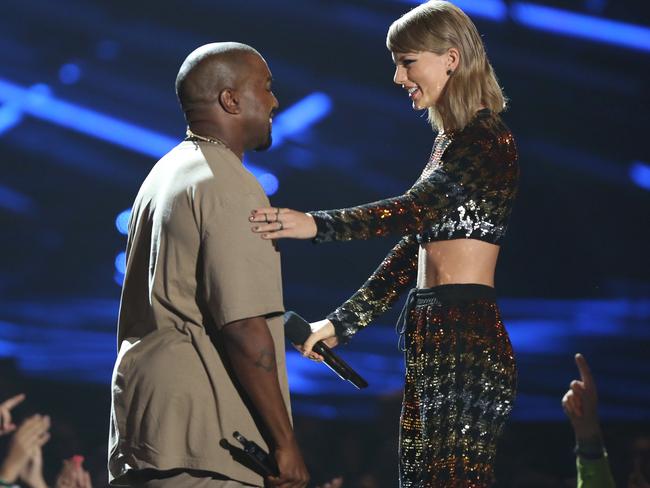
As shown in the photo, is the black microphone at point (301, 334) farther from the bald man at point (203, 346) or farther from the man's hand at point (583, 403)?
the man's hand at point (583, 403)

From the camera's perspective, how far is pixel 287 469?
1.71 meters

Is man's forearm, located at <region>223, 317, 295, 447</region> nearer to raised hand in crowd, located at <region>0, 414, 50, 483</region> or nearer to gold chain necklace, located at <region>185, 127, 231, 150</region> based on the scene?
gold chain necklace, located at <region>185, 127, 231, 150</region>

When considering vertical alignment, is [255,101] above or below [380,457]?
above

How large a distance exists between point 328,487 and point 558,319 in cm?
121

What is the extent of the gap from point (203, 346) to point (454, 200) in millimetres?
736

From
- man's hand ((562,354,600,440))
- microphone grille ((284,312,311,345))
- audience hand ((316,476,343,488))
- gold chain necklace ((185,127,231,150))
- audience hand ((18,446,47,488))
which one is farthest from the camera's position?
audience hand ((316,476,343,488))

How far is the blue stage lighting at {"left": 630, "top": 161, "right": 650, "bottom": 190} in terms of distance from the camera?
421 centimetres

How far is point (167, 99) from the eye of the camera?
4613mm

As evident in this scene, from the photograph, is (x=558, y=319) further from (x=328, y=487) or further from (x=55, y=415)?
(x=55, y=415)

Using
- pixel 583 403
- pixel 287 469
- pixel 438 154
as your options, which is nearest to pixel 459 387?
pixel 438 154

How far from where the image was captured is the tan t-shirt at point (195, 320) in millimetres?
1699

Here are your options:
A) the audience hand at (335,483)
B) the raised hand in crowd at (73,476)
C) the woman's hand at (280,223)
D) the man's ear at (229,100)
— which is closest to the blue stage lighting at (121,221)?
the raised hand in crowd at (73,476)

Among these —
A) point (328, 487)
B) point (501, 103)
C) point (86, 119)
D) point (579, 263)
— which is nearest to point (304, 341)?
point (501, 103)

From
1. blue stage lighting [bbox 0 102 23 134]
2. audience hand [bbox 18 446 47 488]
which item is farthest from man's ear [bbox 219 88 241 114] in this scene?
blue stage lighting [bbox 0 102 23 134]
